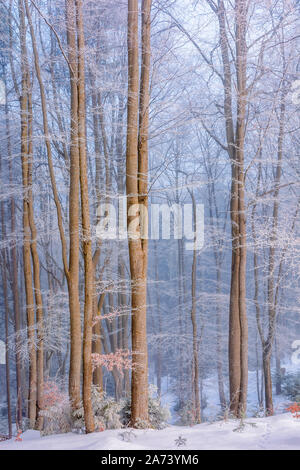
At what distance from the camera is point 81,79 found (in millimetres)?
5008

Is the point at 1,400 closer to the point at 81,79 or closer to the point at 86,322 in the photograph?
the point at 86,322

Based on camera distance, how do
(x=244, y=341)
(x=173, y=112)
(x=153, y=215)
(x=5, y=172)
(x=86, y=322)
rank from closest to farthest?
(x=86, y=322) < (x=173, y=112) < (x=244, y=341) < (x=5, y=172) < (x=153, y=215)

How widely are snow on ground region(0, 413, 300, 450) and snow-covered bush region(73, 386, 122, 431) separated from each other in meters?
0.43

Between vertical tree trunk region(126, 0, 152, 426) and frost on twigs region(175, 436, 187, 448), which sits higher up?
vertical tree trunk region(126, 0, 152, 426)

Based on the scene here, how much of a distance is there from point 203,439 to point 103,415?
1.71 m

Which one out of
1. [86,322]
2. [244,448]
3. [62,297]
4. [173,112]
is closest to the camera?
[244,448]

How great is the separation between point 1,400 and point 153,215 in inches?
341

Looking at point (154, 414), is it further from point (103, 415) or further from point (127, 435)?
point (127, 435)

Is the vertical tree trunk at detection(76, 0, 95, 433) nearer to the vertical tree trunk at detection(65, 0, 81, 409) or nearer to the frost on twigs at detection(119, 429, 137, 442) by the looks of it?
the vertical tree trunk at detection(65, 0, 81, 409)

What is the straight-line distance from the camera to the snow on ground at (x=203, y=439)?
360 centimetres

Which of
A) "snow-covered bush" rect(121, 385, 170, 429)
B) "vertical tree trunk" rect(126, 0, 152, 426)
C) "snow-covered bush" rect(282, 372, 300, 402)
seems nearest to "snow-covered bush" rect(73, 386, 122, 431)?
"snow-covered bush" rect(121, 385, 170, 429)

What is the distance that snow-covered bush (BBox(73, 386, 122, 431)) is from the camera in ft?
16.4

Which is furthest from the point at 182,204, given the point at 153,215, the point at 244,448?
the point at 244,448

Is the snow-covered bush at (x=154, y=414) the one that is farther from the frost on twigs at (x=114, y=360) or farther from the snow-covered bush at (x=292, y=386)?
the snow-covered bush at (x=292, y=386)
